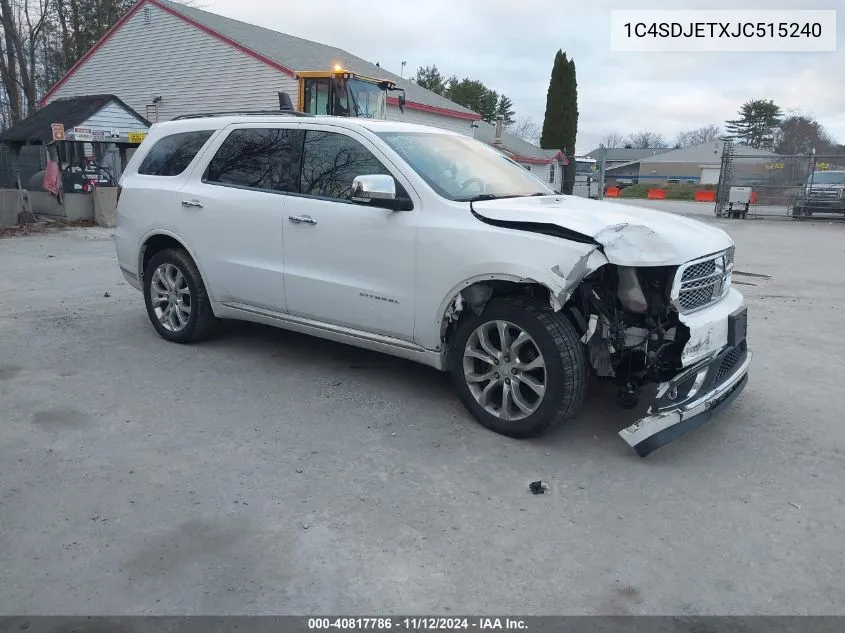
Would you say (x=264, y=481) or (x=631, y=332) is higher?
(x=631, y=332)

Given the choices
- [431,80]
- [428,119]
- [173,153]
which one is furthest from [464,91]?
[173,153]

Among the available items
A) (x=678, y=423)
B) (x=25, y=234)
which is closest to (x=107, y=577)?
(x=678, y=423)

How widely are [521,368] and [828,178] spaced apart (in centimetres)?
2580

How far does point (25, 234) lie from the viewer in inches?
549

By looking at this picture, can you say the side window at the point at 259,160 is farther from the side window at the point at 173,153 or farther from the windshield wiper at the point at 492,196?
the windshield wiper at the point at 492,196

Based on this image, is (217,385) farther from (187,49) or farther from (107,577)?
(187,49)

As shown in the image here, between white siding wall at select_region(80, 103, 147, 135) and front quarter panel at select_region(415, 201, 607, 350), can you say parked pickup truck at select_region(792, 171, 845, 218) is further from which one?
front quarter panel at select_region(415, 201, 607, 350)

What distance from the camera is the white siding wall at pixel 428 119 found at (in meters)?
22.8

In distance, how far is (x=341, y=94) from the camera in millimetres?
16109

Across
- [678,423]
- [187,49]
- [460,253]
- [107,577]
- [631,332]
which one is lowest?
[107,577]

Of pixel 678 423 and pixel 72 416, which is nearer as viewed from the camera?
pixel 678 423

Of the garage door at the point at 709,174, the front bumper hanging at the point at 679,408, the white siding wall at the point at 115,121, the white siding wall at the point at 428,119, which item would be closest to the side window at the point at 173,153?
the front bumper hanging at the point at 679,408

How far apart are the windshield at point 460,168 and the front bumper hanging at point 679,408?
171cm

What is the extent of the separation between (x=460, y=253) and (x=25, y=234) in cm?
1317
